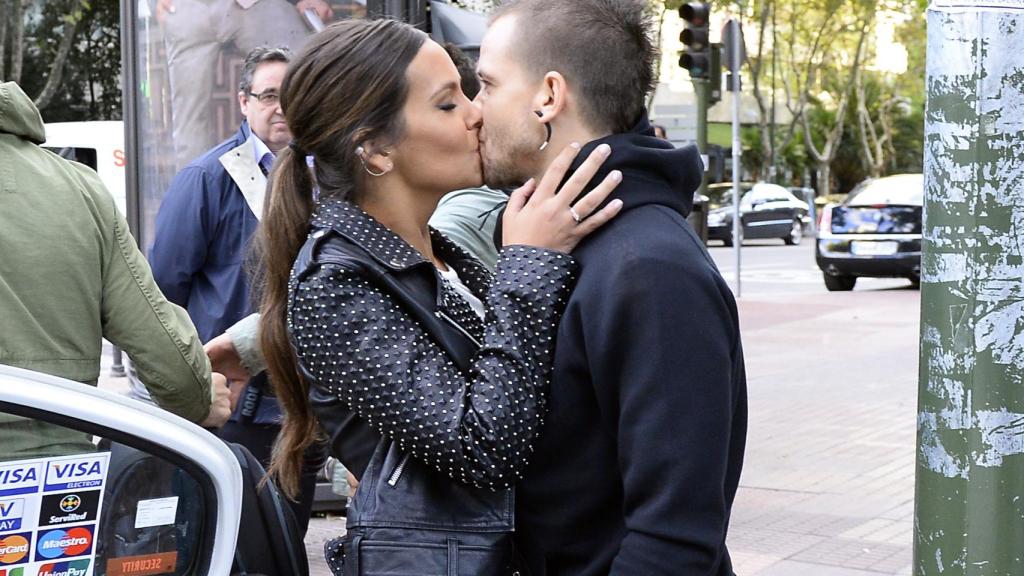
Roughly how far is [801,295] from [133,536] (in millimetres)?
17858

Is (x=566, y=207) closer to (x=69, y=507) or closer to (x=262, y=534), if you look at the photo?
(x=262, y=534)

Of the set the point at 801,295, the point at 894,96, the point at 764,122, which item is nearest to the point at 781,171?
the point at 894,96

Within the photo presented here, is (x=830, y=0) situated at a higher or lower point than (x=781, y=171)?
higher

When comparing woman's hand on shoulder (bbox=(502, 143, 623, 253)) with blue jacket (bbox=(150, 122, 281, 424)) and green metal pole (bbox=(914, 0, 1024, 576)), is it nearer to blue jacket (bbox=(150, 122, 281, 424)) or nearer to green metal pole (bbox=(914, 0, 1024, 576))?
green metal pole (bbox=(914, 0, 1024, 576))

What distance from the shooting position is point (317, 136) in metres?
2.24

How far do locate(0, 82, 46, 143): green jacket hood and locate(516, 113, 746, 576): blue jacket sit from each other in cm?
145

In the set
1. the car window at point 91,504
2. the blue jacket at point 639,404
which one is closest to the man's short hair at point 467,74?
the blue jacket at point 639,404

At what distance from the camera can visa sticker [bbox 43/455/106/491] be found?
205cm

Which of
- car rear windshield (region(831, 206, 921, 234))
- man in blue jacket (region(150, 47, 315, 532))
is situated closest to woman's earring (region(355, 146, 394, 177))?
man in blue jacket (region(150, 47, 315, 532))

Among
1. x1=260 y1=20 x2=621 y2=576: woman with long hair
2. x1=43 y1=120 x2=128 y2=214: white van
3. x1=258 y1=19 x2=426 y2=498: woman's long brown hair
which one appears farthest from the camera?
x1=43 y1=120 x2=128 y2=214: white van

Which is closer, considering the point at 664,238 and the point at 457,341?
the point at 664,238

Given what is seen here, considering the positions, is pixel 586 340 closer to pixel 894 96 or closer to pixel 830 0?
pixel 830 0

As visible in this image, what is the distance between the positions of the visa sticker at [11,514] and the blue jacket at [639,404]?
736 mm

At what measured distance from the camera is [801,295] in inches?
762
